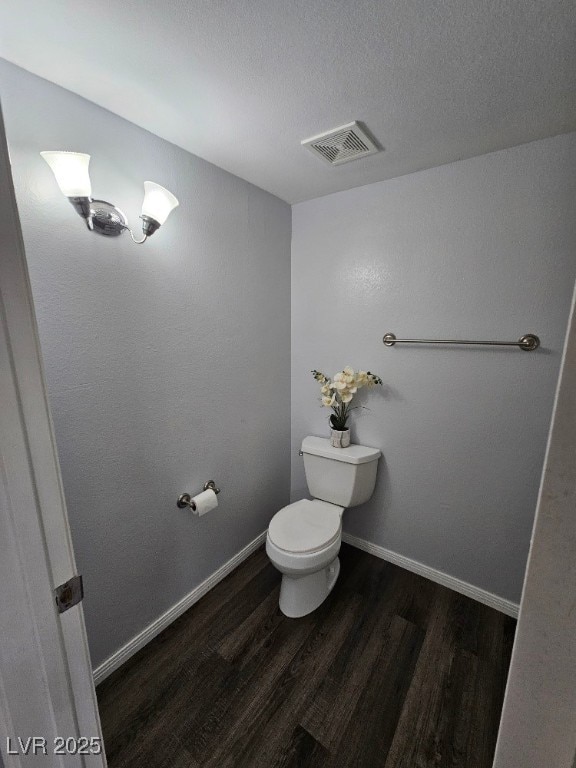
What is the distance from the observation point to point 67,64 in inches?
36.8

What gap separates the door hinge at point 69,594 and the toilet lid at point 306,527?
98cm

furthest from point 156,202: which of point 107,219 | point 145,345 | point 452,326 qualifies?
point 452,326

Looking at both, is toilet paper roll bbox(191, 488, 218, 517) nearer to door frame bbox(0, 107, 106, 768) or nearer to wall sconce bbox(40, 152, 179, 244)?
door frame bbox(0, 107, 106, 768)

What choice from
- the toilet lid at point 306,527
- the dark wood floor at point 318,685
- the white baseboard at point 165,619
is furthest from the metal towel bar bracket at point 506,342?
the white baseboard at point 165,619

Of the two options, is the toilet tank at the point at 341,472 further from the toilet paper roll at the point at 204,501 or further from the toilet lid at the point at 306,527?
the toilet paper roll at the point at 204,501

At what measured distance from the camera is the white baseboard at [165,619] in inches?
52.1

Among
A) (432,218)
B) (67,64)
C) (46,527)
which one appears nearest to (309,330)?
(432,218)

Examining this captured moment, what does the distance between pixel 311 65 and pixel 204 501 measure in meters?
1.71

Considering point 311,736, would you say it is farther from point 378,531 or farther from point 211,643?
point 378,531

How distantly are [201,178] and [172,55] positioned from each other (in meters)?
0.54

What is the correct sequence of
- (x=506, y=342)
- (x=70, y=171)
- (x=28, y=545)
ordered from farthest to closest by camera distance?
(x=506, y=342)
(x=70, y=171)
(x=28, y=545)

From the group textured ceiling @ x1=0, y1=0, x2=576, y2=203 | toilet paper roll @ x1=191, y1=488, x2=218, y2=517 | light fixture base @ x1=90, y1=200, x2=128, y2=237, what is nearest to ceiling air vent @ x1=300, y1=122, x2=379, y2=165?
textured ceiling @ x1=0, y1=0, x2=576, y2=203

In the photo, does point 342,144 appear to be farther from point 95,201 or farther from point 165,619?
point 165,619

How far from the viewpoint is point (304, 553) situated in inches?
57.8
